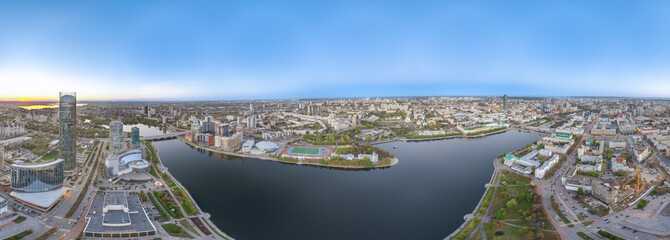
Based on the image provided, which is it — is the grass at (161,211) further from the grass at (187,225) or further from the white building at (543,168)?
the white building at (543,168)

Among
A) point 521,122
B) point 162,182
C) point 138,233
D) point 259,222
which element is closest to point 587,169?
point 259,222

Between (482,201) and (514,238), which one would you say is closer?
(514,238)

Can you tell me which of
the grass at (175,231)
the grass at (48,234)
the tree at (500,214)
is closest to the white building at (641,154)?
the tree at (500,214)

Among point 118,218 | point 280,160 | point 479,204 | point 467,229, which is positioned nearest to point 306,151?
point 280,160

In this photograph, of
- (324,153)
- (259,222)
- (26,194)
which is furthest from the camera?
(324,153)

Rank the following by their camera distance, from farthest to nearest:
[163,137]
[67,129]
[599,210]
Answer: [163,137]
[67,129]
[599,210]

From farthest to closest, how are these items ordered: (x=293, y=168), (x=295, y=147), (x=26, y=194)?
1. (x=295, y=147)
2. (x=293, y=168)
3. (x=26, y=194)

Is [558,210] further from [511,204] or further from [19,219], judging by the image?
[19,219]

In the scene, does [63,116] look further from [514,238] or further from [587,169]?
[587,169]
